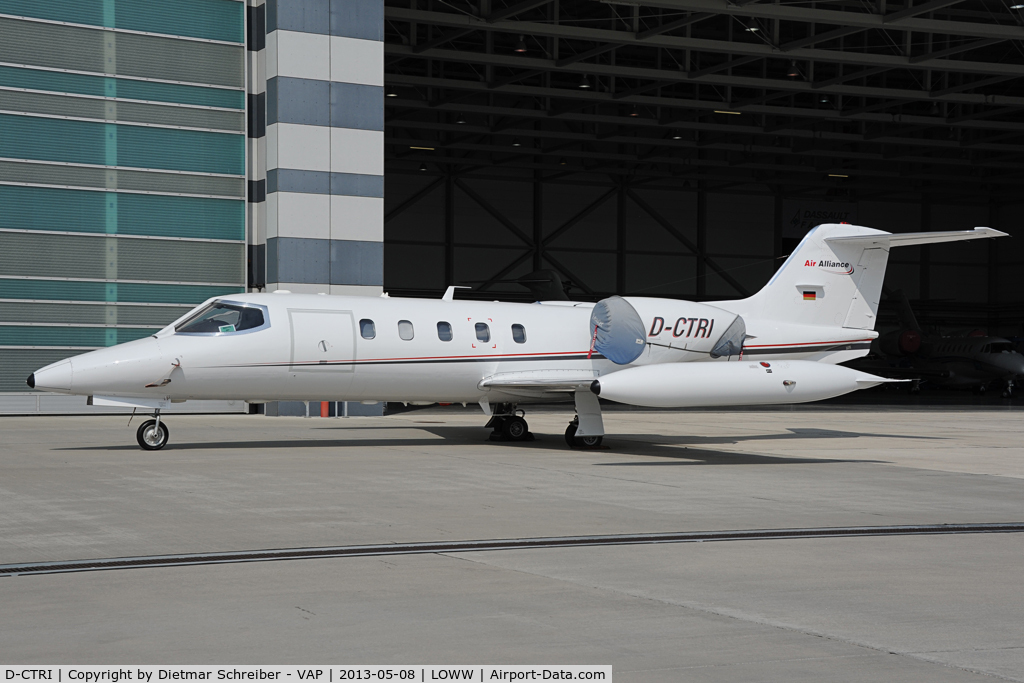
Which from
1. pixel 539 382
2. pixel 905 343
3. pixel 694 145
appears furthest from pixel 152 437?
pixel 905 343

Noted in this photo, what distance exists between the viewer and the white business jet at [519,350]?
15.8 metres

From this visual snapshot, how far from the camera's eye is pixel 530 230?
60.3 m

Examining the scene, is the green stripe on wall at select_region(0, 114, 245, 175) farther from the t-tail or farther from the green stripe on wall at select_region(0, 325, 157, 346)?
the t-tail

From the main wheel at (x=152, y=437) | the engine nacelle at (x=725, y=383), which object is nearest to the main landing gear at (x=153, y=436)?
the main wheel at (x=152, y=437)

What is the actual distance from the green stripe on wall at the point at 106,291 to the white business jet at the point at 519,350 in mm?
10514

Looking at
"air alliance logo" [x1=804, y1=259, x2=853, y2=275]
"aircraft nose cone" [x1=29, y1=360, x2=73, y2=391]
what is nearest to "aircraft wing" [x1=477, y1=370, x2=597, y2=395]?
"air alliance logo" [x1=804, y1=259, x2=853, y2=275]

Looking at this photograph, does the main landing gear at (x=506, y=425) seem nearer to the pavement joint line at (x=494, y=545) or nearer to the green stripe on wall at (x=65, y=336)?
the green stripe on wall at (x=65, y=336)

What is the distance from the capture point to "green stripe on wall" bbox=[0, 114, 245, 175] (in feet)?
84.7

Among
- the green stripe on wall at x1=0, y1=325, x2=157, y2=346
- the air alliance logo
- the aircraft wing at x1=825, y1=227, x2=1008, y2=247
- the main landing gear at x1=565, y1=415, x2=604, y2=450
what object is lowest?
the main landing gear at x1=565, y1=415, x2=604, y2=450

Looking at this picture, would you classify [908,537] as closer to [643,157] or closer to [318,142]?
[318,142]

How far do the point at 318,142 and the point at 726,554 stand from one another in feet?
70.7

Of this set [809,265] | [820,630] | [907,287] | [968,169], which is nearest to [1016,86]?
[968,169]

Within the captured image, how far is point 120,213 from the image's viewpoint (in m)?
26.7
